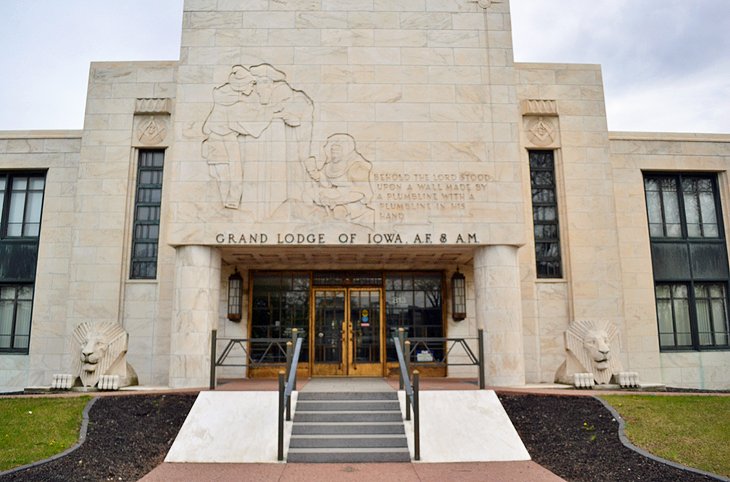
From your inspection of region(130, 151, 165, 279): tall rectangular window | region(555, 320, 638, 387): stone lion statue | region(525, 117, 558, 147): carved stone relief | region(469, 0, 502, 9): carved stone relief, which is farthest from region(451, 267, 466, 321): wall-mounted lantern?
region(130, 151, 165, 279): tall rectangular window

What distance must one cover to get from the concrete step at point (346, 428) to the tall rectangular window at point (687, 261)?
10.2 m

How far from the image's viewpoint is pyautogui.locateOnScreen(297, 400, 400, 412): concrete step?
9.35 m

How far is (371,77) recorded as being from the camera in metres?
12.9

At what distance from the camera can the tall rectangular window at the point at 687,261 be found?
15.4m

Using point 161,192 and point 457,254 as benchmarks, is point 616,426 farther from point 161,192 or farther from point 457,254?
point 161,192

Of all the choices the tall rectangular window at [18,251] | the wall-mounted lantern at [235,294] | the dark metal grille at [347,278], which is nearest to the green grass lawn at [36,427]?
the wall-mounted lantern at [235,294]

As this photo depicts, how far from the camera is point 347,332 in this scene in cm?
1425

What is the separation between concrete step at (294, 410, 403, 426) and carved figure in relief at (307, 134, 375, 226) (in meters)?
4.52

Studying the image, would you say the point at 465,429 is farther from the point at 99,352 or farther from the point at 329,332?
the point at 99,352

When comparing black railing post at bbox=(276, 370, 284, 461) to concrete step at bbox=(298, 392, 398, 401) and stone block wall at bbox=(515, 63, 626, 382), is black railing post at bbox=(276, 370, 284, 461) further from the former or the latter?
stone block wall at bbox=(515, 63, 626, 382)

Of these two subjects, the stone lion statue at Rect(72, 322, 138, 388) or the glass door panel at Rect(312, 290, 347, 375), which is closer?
the stone lion statue at Rect(72, 322, 138, 388)

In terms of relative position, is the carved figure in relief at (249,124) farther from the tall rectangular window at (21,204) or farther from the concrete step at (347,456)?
the tall rectangular window at (21,204)

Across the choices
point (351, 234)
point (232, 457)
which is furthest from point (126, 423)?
point (351, 234)

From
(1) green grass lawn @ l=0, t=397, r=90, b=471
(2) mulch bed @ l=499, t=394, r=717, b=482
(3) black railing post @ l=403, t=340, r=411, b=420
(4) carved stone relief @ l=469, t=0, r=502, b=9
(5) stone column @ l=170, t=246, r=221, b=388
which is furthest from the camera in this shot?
(4) carved stone relief @ l=469, t=0, r=502, b=9
